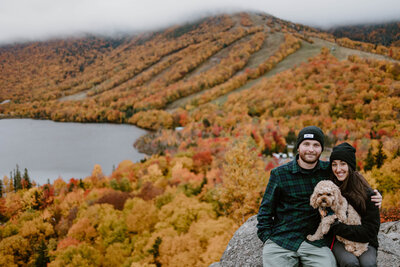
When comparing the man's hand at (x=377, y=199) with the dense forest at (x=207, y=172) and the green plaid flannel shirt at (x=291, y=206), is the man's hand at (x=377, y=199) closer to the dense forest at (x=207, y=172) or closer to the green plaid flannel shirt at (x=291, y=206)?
the green plaid flannel shirt at (x=291, y=206)

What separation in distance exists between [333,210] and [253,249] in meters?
2.66

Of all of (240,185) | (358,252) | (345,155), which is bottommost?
(240,185)

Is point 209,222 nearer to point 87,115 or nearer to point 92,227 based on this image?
point 92,227

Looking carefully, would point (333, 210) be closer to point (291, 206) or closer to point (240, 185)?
point (291, 206)

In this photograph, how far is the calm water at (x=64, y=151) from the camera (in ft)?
281

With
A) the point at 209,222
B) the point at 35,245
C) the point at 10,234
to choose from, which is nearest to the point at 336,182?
the point at 209,222

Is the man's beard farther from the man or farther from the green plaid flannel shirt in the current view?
the green plaid flannel shirt

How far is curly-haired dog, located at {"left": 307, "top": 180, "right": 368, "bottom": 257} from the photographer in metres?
4.58

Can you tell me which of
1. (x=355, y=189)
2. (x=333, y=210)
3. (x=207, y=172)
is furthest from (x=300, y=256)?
(x=207, y=172)

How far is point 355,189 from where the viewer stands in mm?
4730

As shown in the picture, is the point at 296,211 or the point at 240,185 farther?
the point at 240,185

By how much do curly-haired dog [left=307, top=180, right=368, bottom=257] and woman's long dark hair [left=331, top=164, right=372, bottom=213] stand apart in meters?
0.11

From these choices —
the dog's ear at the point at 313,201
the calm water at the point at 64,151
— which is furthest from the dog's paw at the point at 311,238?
the calm water at the point at 64,151

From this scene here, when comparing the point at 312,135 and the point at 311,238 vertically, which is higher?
the point at 312,135
